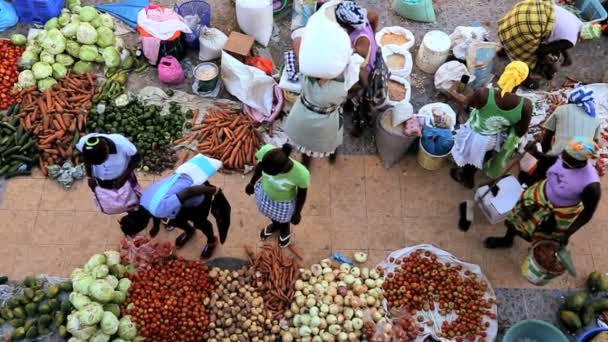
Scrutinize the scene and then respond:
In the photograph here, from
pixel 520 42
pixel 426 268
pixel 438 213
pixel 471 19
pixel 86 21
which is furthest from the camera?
pixel 471 19

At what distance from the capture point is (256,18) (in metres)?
6.14

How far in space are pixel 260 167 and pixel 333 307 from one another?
1.24 metres

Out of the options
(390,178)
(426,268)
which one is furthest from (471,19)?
(426,268)

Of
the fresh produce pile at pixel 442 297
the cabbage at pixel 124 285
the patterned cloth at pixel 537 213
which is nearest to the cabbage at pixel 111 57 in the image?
the cabbage at pixel 124 285

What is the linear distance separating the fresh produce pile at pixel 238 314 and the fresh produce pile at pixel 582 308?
2340 millimetres

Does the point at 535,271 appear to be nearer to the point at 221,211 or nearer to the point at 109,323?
the point at 221,211

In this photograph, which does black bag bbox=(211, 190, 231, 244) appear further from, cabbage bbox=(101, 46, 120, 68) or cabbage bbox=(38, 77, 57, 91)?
cabbage bbox=(38, 77, 57, 91)

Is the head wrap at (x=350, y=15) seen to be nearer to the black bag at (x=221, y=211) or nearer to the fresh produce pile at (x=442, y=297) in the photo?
the black bag at (x=221, y=211)

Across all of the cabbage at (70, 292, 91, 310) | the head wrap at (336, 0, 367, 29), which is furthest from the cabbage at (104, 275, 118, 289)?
the head wrap at (336, 0, 367, 29)

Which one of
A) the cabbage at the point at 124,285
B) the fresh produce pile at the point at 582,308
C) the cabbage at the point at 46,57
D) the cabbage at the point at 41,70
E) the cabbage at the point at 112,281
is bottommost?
the fresh produce pile at the point at 582,308

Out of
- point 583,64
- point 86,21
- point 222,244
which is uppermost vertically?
point 86,21

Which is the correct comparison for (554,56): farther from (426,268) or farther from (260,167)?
(260,167)

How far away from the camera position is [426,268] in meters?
4.85

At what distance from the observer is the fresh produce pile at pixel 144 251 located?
471 cm
